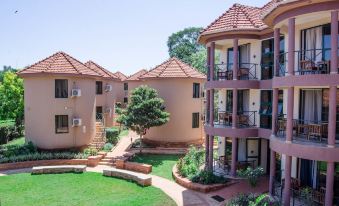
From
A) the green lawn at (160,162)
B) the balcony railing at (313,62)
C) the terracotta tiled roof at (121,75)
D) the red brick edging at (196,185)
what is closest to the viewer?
the balcony railing at (313,62)

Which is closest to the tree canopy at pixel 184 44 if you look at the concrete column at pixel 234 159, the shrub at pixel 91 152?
the shrub at pixel 91 152

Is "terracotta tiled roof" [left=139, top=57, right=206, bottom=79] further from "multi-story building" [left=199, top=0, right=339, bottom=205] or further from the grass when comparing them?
the grass

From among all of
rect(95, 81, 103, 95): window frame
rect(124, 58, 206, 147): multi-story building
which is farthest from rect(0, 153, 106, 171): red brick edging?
rect(95, 81, 103, 95): window frame

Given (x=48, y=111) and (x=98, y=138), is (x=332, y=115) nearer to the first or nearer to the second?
(x=48, y=111)

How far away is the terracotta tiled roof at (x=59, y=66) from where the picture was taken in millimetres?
27625

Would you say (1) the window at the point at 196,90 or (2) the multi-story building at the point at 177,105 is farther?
(1) the window at the point at 196,90

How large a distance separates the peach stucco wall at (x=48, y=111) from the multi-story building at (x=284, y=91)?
41.7 ft

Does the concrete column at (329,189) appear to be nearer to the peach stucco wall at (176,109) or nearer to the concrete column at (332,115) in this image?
the concrete column at (332,115)

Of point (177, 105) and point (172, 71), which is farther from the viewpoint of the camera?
point (172, 71)

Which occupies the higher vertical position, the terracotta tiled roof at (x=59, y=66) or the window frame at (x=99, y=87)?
the terracotta tiled roof at (x=59, y=66)

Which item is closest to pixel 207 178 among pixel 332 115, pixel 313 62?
pixel 332 115

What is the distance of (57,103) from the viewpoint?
28078 mm

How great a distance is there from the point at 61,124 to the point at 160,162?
9.70 meters

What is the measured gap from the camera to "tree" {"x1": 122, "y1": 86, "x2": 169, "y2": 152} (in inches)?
1072
